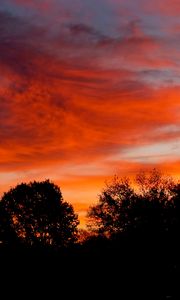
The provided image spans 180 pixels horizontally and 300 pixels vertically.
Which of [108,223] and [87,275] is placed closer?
[87,275]

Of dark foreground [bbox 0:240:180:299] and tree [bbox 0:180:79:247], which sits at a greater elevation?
tree [bbox 0:180:79:247]

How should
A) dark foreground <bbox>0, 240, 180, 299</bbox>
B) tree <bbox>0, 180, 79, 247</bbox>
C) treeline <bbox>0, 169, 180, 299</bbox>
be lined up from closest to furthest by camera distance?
dark foreground <bbox>0, 240, 180, 299</bbox>
treeline <bbox>0, 169, 180, 299</bbox>
tree <bbox>0, 180, 79, 247</bbox>

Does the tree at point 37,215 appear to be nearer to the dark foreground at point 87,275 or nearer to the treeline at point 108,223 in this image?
the treeline at point 108,223

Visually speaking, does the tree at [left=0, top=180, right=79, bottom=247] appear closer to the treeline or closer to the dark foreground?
the treeline

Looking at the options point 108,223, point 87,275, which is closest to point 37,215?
point 108,223

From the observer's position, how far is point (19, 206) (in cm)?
9138

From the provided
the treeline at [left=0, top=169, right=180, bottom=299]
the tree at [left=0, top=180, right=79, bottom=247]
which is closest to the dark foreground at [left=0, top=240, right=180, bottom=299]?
the treeline at [left=0, top=169, right=180, bottom=299]

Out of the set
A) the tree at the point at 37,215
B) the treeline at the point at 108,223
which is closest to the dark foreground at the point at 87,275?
the treeline at the point at 108,223

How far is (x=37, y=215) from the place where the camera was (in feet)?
301

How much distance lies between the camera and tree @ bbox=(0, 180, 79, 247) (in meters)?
91.2

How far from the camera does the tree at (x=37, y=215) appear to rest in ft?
299

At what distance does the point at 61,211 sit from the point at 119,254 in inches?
1548

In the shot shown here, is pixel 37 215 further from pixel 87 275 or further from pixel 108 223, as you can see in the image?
pixel 87 275

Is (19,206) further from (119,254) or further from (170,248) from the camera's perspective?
(119,254)
